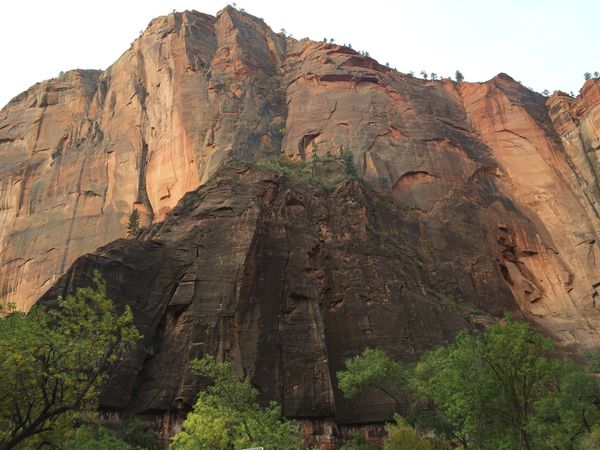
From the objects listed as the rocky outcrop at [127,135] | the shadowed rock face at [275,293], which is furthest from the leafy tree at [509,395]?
the rocky outcrop at [127,135]

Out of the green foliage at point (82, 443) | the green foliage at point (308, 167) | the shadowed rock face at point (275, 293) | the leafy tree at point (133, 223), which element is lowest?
the green foliage at point (82, 443)

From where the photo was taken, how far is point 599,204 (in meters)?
58.7

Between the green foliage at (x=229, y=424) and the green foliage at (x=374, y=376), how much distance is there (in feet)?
18.9

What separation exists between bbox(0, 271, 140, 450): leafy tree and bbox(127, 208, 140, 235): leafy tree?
36.9m

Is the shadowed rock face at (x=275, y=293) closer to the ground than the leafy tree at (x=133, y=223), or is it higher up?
closer to the ground

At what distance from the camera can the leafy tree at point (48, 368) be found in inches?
658

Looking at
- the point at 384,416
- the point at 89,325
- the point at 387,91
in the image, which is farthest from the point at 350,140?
the point at 89,325

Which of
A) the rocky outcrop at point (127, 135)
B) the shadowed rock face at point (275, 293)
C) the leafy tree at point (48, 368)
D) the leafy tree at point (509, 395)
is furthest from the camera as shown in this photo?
the rocky outcrop at point (127, 135)

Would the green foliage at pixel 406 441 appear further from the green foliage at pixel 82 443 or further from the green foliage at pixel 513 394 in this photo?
the green foliage at pixel 82 443

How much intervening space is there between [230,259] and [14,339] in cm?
2255

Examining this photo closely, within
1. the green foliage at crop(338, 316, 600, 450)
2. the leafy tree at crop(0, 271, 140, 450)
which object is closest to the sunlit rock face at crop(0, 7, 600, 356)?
the green foliage at crop(338, 316, 600, 450)

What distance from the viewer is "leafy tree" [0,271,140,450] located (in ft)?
54.8

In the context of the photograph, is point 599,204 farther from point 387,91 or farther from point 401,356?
point 401,356

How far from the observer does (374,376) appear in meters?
33.9
